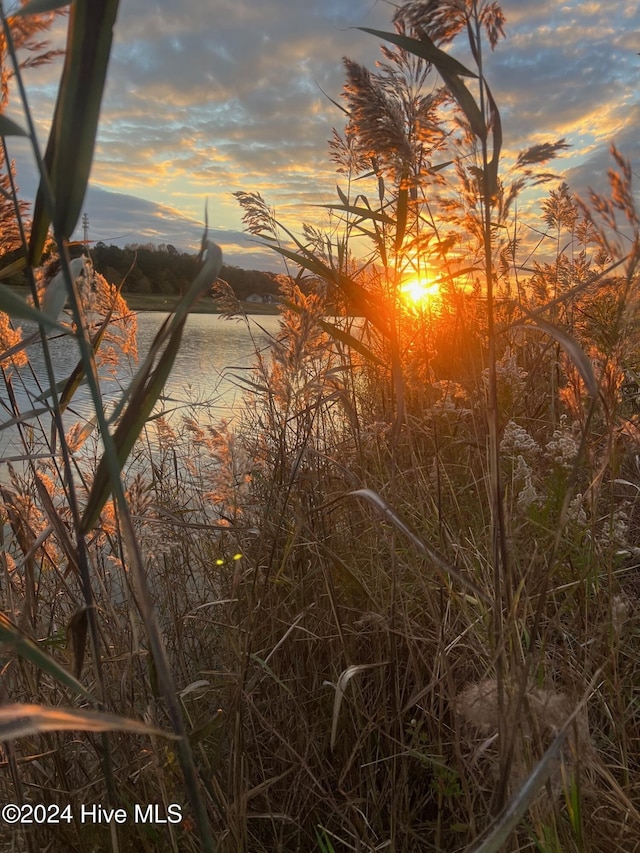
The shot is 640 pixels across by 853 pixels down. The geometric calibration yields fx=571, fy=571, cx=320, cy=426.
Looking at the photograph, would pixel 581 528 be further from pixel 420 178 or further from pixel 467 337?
pixel 467 337

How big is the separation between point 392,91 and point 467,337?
1401mm

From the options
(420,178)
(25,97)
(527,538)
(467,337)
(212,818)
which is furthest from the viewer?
(467,337)

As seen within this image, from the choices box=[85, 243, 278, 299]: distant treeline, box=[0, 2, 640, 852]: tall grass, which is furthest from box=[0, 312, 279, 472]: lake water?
box=[0, 2, 640, 852]: tall grass

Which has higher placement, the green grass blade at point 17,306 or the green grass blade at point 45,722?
the green grass blade at point 17,306

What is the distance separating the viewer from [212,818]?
1.16 metres

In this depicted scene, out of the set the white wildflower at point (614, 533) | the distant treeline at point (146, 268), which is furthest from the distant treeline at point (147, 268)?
the white wildflower at point (614, 533)

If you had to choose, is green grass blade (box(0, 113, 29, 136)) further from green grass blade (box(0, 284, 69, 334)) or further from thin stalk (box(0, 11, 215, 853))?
green grass blade (box(0, 284, 69, 334))

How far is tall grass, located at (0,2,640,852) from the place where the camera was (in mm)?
827

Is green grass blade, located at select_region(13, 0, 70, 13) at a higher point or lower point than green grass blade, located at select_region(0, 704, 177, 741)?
higher

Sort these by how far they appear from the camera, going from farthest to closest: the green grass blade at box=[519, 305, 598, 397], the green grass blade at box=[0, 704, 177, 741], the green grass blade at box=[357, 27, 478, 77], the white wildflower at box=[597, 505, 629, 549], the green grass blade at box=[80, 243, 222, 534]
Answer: the white wildflower at box=[597, 505, 629, 549]
the green grass blade at box=[357, 27, 478, 77]
the green grass blade at box=[519, 305, 598, 397]
the green grass blade at box=[80, 243, 222, 534]
the green grass blade at box=[0, 704, 177, 741]

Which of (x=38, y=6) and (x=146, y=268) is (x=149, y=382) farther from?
(x=146, y=268)

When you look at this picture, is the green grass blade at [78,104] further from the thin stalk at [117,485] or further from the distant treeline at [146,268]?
the distant treeline at [146,268]

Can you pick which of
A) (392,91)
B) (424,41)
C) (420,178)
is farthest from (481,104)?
(392,91)

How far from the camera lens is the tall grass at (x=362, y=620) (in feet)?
2.71
